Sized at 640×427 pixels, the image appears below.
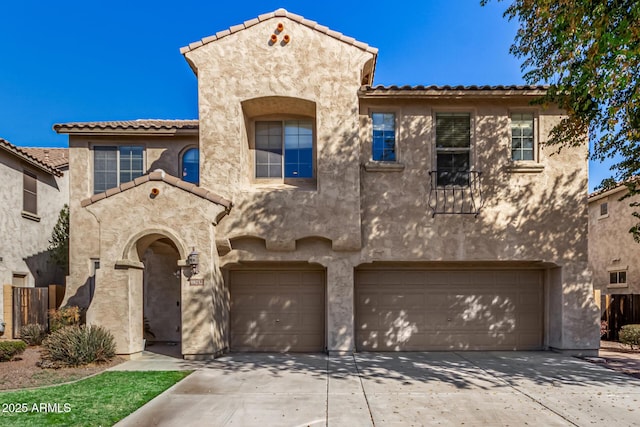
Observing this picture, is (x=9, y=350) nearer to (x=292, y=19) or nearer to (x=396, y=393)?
(x=396, y=393)

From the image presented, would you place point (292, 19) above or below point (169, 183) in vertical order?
above

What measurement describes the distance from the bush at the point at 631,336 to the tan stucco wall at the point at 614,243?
529 centimetres

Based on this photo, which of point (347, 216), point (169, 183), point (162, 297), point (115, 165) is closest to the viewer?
point (169, 183)

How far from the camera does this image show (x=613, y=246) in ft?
60.3

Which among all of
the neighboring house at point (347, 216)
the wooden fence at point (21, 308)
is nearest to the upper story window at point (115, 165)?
the neighboring house at point (347, 216)

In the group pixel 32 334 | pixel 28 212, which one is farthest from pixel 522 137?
pixel 28 212

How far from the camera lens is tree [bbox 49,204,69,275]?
52.0 feet

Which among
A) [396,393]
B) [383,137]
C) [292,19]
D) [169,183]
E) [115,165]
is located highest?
[292,19]

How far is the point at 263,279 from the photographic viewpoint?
1252cm

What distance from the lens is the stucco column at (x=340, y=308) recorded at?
1161 centimetres

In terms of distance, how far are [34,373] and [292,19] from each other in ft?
34.9

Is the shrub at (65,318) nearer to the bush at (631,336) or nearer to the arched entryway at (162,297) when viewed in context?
the arched entryway at (162,297)

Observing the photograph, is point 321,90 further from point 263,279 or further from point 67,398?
point 67,398

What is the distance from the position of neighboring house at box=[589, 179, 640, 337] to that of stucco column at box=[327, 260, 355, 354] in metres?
9.55
